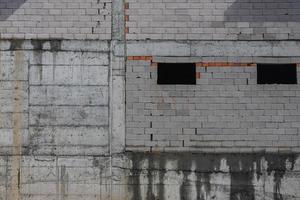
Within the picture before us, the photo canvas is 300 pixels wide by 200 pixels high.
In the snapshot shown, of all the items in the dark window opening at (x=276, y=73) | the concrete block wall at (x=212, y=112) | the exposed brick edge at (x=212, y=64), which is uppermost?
the exposed brick edge at (x=212, y=64)

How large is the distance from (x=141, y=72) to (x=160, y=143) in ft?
3.42

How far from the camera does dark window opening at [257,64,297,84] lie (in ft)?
23.4

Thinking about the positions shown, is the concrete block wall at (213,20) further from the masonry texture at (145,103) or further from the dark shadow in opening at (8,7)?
the dark shadow in opening at (8,7)

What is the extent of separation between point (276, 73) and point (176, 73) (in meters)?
1.45

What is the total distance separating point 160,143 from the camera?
22.8 feet

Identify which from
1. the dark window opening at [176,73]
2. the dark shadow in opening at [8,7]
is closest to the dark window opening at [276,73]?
the dark window opening at [176,73]

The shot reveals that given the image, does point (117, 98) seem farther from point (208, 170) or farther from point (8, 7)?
point (8, 7)

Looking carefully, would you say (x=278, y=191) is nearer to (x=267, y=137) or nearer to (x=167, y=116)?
(x=267, y=137)

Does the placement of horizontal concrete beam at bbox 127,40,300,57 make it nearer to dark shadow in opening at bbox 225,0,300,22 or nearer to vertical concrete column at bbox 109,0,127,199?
vertical concrete column at bbox 109,0,127,199

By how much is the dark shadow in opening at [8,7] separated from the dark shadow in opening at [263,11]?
3039 millimetres

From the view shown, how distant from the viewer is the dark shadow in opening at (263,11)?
7172 mm

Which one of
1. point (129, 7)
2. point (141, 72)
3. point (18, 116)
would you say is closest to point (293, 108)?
point (141, 72)

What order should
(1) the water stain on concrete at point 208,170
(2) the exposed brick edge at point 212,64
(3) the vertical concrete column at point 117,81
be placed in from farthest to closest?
(2) the exposed brick edge at point 212,64 → (3) the vertical concrete column at point 117,81 → (1) the water stain on concrete at point 208,170

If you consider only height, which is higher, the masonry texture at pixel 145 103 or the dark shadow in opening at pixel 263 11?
the dark shadow in opening at pixel 263 11
